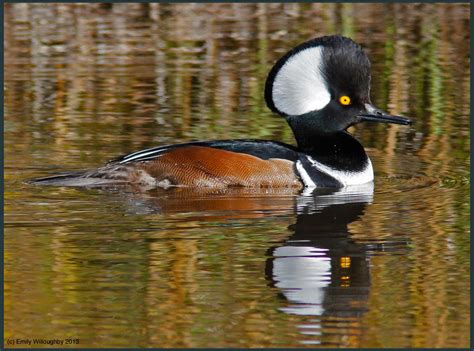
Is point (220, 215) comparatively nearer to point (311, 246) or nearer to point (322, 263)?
point (311, 246)

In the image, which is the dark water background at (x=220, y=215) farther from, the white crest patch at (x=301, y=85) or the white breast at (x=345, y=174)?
the white crest patch at (x=301, y=85)

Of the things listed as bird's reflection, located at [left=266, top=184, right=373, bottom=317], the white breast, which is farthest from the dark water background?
the white breast

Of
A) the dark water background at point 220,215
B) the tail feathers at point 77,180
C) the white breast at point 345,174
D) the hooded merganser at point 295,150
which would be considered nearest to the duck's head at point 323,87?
the hooded merganser at point 295,150

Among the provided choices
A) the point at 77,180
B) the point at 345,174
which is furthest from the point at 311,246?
the point at 77,180

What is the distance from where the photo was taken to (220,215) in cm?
1088

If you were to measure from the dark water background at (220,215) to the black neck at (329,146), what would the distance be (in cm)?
31

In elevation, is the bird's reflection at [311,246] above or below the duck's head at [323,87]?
below

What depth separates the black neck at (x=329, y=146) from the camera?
1220 cm

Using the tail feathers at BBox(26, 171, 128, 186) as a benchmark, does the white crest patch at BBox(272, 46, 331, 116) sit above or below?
above

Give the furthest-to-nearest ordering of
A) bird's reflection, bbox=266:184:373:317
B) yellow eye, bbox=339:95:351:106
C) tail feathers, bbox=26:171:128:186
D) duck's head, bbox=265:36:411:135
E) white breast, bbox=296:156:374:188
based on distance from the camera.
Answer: yellow eye, bbox=339:95:351:106 → white breast, bbox=296:156:374:188 → tail feathers, bbox=26:171:128:186 → duck's head, bbox=265:36:411:135 → bird's reflection, bbox=266:184:373:317

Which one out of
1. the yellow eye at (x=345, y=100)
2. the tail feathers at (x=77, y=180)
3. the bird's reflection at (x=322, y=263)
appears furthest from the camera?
the yellow eye at (x=345, y=100)

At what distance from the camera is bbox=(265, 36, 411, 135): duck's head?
11.9 metres

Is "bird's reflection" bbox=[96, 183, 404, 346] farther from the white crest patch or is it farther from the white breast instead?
the white crest patch

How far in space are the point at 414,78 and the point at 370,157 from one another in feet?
13.0
